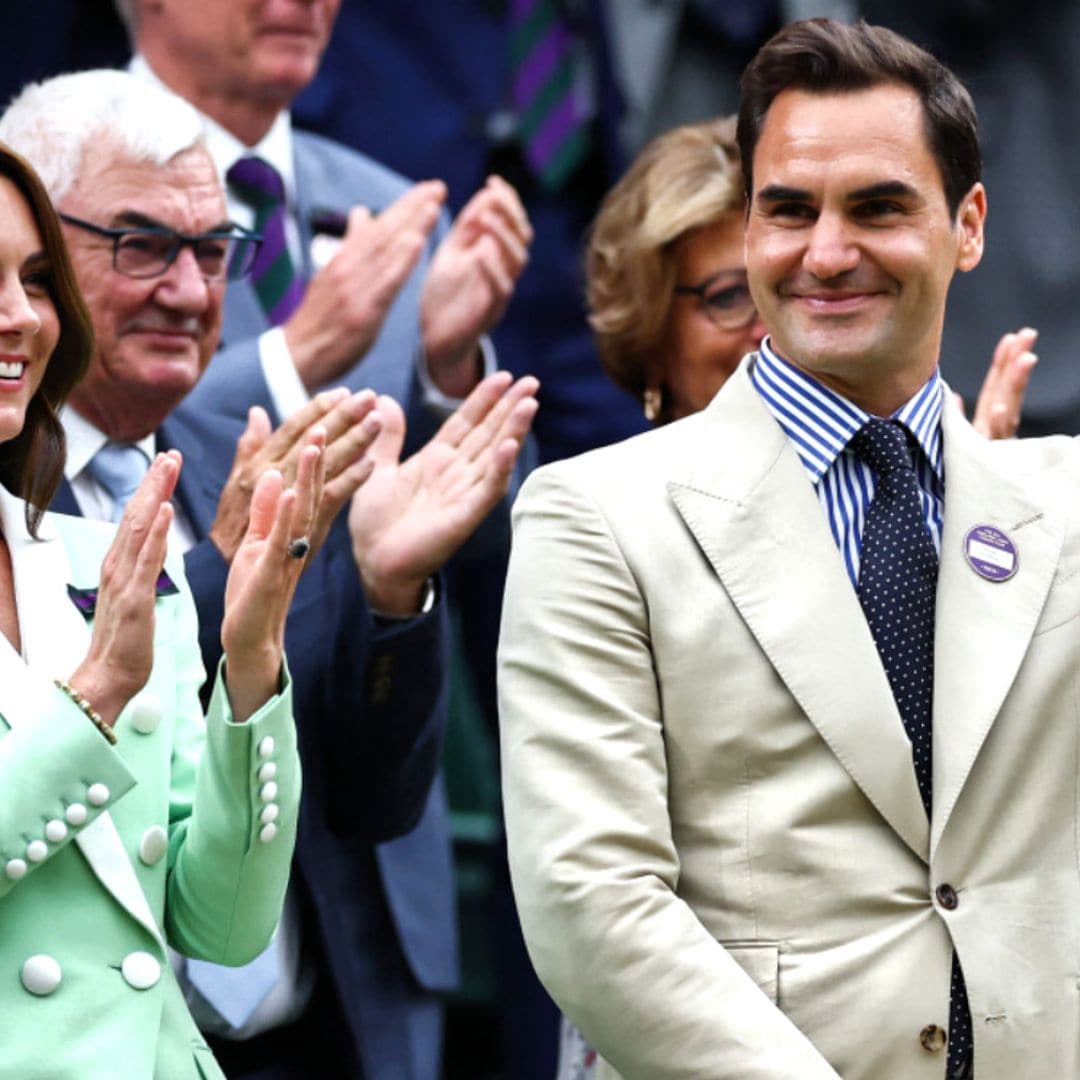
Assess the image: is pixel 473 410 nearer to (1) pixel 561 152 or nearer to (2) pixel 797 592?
(2) pixel 797 592

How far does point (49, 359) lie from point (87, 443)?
64 centimetres

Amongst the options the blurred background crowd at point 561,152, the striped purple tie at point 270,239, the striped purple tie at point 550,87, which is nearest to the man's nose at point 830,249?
the striped purple tie at point 270,239

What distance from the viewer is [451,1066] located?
17.8 ft

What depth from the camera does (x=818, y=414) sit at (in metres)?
3.02

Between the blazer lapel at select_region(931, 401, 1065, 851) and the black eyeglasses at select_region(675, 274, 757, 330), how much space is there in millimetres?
1059

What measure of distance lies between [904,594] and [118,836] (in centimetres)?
94

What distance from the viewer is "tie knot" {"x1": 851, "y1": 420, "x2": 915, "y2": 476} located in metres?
3.01

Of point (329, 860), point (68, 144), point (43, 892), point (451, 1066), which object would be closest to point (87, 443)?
point (68, 144)

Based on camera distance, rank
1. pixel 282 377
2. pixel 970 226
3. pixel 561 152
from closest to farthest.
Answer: pixel 970 226, pixel 282 377, pixel 561 152

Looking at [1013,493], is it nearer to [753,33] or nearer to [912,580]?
[912,580]

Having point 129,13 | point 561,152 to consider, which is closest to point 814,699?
point 129,13

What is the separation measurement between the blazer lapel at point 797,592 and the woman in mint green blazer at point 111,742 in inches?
19.1

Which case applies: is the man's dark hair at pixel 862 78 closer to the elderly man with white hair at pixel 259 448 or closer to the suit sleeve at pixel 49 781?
the elderly man with white hair at pixel 259 448

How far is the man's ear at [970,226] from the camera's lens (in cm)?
316
